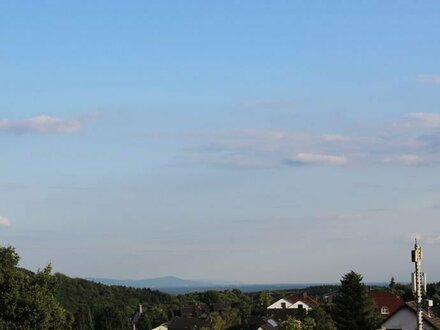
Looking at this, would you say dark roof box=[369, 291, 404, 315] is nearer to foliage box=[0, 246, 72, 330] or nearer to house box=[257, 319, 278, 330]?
house box=[257, 319, 278, 330]

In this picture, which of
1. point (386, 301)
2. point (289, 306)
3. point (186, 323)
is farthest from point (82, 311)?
point (386, 301)

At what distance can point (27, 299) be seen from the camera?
40.4 metres

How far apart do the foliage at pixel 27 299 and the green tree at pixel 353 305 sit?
1074 inches

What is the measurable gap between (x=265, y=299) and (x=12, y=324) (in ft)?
391

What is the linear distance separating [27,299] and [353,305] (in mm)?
30623

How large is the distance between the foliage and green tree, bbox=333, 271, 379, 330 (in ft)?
89.5

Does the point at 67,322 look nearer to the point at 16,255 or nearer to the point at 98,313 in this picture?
the point at 16,255

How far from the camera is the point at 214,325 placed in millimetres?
106125

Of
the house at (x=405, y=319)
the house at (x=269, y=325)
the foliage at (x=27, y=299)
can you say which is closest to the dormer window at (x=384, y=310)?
the house at (x=269, y=325)

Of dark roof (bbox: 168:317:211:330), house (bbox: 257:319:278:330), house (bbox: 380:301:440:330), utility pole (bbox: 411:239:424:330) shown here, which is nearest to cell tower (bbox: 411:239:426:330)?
utility pole (bbox: 411:239:424:330)

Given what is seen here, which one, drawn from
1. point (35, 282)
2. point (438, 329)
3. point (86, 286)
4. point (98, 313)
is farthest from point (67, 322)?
point (86, 286)

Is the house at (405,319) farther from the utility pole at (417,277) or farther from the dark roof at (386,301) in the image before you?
the utility pole at (417,277)

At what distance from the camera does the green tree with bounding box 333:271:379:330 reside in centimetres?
6241

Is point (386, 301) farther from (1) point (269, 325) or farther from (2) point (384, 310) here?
(1) point (269, 325)
